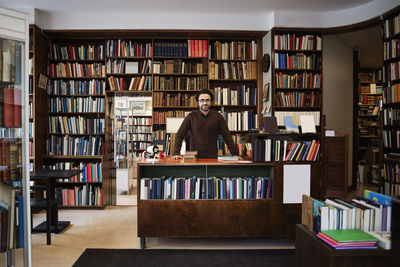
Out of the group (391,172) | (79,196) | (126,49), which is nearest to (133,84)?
(126,49)

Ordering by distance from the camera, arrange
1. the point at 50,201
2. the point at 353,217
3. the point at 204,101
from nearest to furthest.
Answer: the point at 353,217, the point at 50,201, the point at 204,101

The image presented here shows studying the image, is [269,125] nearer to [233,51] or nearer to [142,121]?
[233,51]

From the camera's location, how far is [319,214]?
1.82 metres

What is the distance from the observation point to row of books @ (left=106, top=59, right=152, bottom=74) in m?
5.37

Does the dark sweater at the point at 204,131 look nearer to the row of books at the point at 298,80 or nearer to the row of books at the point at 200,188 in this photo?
the row of books at the point at 200,188

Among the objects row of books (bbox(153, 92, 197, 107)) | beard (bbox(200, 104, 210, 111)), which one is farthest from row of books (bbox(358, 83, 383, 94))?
beard (bbox(200, 104, 210, 111))

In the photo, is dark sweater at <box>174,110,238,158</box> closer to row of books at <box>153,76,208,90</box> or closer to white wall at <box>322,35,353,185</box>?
row of books at <box>153,76,208,90</box>

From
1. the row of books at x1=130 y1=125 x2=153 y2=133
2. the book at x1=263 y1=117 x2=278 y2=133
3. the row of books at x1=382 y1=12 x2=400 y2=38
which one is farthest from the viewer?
the row of books at x1=130 y1=125 x2=153 y2=133

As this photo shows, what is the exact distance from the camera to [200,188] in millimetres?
3311

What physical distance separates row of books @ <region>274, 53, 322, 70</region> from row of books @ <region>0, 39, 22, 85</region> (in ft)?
13.3

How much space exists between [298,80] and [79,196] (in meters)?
4.40

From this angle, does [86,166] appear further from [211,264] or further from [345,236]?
[345,236]

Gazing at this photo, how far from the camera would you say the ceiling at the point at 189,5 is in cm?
468

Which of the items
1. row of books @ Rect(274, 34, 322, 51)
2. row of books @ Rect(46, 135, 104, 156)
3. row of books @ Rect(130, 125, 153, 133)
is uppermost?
row of books @ Rect(274, 34, 322, 51)
